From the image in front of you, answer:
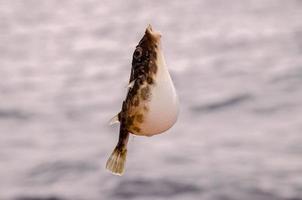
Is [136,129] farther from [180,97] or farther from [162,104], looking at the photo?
[180,97]

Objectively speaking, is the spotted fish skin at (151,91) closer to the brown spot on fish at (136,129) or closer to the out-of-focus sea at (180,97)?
the brown spot on fish at (136,129)

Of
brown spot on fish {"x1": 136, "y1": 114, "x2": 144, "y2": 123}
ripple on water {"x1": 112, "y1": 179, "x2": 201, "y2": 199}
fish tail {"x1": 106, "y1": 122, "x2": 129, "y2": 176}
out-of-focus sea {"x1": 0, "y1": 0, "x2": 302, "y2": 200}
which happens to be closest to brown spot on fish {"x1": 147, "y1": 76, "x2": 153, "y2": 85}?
brown spot on fish {"x1": 136, "y1": 114, "x2": 144, "y2": 123}

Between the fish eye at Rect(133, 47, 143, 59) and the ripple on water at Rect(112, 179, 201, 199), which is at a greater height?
the ripple on water at Rect(112, 179, 201, 199)

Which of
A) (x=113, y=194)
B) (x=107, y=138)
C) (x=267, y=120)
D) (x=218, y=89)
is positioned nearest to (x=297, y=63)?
(x=218, y=89)

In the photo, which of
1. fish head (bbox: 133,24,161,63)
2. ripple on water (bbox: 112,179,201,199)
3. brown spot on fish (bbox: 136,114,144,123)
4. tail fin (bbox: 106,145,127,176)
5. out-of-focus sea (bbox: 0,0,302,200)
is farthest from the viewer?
out-of-focus sea (bbox: 0,0,302,200)

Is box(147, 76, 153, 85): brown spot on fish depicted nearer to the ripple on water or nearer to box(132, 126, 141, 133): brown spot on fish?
box(132, 126, 141, 133): brown spot on fish

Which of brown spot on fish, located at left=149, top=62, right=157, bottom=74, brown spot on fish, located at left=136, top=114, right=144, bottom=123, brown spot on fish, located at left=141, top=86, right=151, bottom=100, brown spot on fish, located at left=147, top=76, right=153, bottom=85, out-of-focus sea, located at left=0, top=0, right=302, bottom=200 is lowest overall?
brown spot on fish, located at left=136, top=114, right=144, bottom=123

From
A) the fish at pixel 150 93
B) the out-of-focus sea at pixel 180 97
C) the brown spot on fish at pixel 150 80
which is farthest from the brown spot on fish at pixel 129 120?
the out-of-focus sea at pixel 180 97

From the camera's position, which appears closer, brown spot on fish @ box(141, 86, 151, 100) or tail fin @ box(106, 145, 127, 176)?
brown spot on fish @ box(141, 86, 151, 100)
